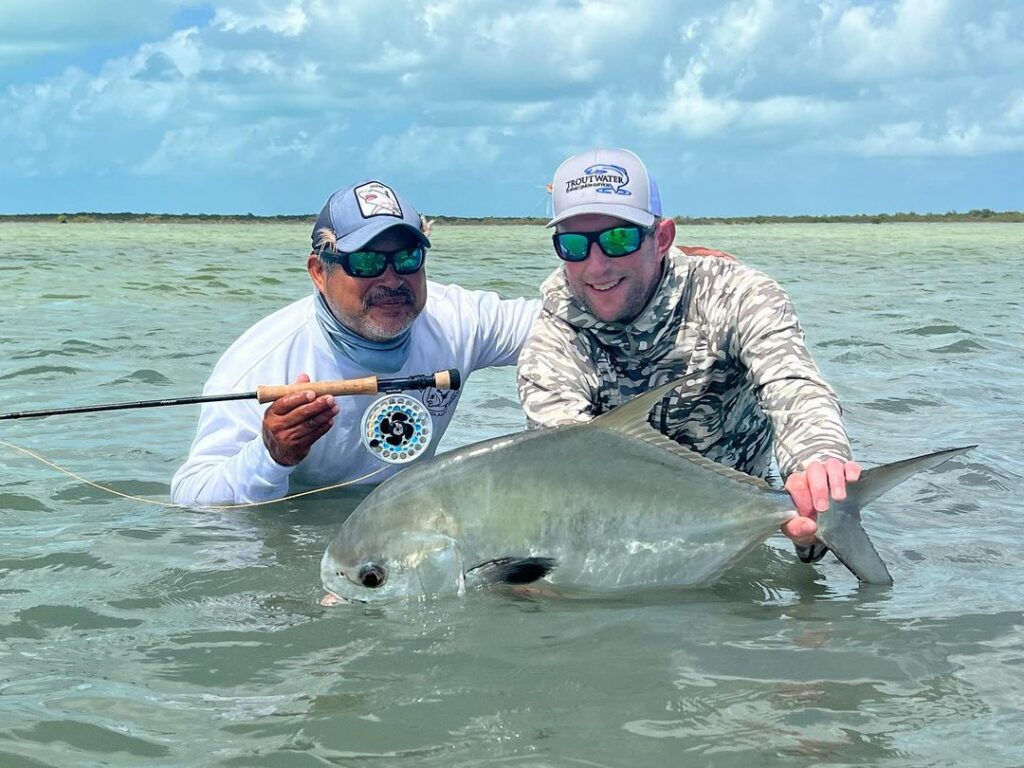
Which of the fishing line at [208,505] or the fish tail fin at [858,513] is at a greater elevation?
the fish tail fin at [858,513]

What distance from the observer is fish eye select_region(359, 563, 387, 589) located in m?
3.23

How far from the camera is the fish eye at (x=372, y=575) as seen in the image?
10.6 feet

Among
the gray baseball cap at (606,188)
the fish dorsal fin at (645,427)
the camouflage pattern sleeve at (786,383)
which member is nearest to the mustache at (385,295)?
the gray baseball cap at (606,188)

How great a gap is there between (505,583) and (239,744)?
3.12 ft

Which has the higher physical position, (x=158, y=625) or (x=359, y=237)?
(x=359, y=237)

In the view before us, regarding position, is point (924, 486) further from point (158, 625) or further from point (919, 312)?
point (919, 312)

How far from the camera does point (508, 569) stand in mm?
3168

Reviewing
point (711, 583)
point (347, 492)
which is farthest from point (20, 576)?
point (711, 583)

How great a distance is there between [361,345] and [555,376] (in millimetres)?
1090

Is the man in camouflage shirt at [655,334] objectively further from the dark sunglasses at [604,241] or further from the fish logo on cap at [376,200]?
the fish logo on cap at [376,200]

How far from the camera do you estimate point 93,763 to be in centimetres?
238

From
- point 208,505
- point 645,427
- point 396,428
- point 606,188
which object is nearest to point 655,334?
point 606,188

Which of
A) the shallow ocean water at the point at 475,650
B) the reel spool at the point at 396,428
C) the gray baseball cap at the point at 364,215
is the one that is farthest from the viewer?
the reel spool at the point at 396,428

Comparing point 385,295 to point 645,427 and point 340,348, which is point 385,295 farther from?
point 645,427
